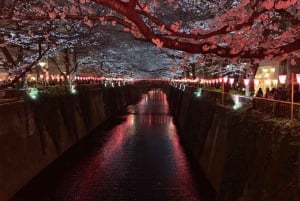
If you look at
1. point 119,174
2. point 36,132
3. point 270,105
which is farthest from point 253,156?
point 36,132

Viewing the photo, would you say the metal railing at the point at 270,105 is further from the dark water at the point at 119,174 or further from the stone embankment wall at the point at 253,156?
the dark water at the point at 119,174

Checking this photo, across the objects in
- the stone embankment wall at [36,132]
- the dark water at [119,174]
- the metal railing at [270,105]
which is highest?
the metal railing at [270,105]

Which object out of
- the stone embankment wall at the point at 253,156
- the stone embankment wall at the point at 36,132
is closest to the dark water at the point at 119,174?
the stone embankment wall at the point at 36,132

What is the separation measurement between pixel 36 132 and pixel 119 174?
4.34m

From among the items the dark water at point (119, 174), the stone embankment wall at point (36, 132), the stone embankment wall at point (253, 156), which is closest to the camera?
the stone embankment wall at point (253, 156)

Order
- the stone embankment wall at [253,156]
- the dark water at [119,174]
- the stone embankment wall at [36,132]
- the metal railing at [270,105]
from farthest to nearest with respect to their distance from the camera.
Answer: the dark water at [119,174] < the stone embankment wall at [36,132] < the metal railing at [270,105] < the stone embankment wall at [253,156]

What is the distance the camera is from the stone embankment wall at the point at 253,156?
8633 mm

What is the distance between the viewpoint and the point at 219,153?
17.0 m

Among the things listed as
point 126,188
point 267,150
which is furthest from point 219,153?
point 267,150

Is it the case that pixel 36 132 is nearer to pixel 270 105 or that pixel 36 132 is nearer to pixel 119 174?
pixel 119 174

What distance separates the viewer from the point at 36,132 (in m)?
20.8

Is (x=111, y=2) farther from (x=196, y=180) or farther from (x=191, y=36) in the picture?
A: (x=196, y=180)

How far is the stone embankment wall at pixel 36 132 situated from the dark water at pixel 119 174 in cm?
60

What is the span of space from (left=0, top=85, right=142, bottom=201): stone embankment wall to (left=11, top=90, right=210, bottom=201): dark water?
1.96 feet
